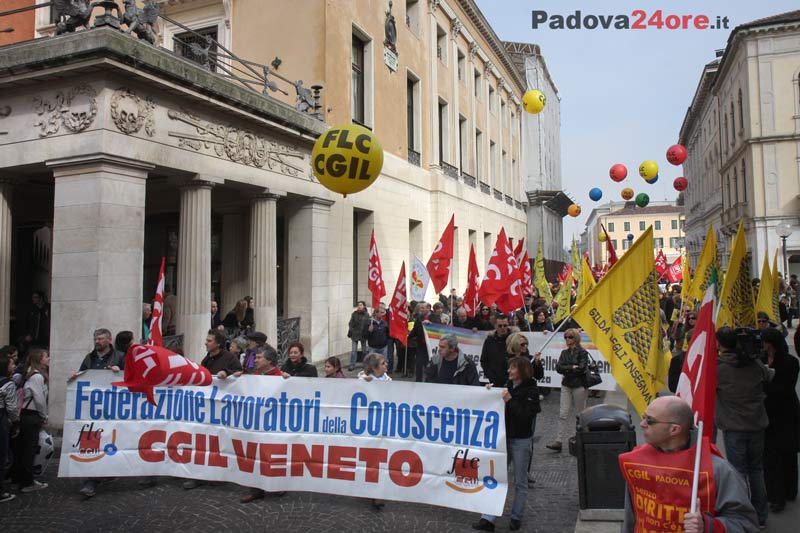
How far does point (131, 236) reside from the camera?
986 cm

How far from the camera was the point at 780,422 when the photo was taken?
541 cm

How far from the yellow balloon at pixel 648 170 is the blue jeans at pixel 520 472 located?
77.8ft

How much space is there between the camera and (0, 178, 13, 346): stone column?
34.7 ft

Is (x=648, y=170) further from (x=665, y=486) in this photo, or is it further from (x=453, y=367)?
(x=665, y=486)

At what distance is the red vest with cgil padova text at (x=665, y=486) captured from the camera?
8.64ft

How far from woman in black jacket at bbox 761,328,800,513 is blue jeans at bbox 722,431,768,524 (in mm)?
421

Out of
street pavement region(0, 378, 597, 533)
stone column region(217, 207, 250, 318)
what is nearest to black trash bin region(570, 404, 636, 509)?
street pavement region(0, 378, 597, 533)

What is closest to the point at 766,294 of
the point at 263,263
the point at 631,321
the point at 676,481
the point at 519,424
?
the point at 631,321

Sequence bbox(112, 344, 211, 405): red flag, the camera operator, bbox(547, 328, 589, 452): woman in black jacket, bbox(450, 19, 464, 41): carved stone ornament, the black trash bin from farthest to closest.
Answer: bbox(450, 19, 464, 41): carved stone ornament
bbox(547, 328, 589, 452): woman in black jacket
bbox(112, 344, 211, 405): red flag
the black trash bin
the camera operator

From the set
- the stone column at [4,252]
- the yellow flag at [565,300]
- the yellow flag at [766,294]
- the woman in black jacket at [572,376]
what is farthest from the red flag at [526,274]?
the stone column at [4,252]

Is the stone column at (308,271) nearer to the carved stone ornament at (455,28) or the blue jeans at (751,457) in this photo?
the blue jeans at (751,457)

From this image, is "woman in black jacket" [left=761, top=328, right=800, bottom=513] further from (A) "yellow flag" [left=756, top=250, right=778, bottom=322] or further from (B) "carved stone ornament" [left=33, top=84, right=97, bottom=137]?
(B) "carved stone ornament" [left=33, top=84, right=97, bottom=137]

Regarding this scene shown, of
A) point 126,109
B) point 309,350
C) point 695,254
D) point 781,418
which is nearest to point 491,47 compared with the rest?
point 309,350

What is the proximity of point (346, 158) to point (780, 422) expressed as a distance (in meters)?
7.36
